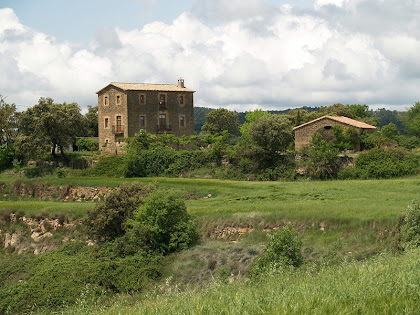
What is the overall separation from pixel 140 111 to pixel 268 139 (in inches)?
837

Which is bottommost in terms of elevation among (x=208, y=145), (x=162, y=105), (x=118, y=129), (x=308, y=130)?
(x=208, y=145)

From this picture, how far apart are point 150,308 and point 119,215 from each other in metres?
23.6

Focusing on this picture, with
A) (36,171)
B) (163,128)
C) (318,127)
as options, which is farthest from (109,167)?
(318,127)

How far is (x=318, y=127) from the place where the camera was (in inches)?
2434

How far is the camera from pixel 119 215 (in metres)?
35.9

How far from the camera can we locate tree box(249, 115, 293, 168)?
5744 centimetres

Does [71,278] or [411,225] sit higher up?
[411,225]

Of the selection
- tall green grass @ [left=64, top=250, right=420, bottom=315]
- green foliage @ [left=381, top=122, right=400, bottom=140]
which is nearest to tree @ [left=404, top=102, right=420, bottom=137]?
green foliage @ [left=381, top=122, right=400, bottom=140]

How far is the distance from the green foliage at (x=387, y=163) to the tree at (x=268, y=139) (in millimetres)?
8178

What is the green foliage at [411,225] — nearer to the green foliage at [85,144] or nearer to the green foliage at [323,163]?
the green foliage at [323,163]

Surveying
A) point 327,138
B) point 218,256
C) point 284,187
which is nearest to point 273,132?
point 327,138

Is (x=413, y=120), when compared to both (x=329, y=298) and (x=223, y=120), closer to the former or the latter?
(x=223, y=120)

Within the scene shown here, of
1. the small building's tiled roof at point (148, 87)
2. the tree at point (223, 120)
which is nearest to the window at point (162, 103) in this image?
the small building's tiled roof at point (148, 87)

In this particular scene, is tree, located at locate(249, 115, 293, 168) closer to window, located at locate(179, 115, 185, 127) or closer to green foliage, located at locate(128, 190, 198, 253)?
window, located at locate(179, 115, 185, 127)
